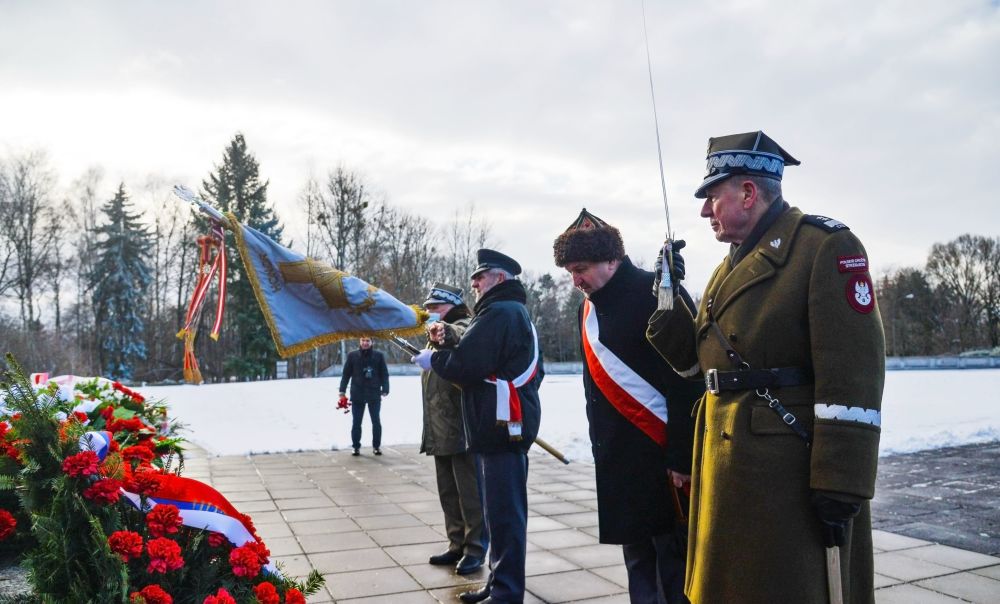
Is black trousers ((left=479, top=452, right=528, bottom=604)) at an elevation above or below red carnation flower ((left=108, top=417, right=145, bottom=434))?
below

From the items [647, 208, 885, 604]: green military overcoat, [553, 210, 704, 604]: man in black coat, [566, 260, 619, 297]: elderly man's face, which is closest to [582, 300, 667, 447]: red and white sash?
[553, 210, 704, 604]: man in black coat

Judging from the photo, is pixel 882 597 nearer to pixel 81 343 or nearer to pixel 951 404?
pixel 951 404

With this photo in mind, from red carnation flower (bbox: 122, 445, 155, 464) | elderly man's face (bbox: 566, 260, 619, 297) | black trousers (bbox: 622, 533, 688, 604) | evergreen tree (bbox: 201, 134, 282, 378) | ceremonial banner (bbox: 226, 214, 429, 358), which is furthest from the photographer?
evergreen tree (bbox: 201, 134, 282, 378)

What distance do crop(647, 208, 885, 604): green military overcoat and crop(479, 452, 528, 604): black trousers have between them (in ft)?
5.34

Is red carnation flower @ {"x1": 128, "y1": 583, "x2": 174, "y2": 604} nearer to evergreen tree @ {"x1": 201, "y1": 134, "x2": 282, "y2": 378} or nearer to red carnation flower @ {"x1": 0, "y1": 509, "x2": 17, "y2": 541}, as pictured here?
red carnation flower @ {"x1": 0, "y1": 509, "x2": 17, "y2": 541}

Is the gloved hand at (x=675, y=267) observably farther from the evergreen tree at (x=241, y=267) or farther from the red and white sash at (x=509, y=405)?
the evergreen tree at (x=241, y=267)

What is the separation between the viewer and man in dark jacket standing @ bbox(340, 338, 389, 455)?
10852 mm

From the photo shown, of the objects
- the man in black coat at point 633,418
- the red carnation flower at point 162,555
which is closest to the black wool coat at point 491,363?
the man in black coat at point 633,418

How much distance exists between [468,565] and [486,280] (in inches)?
80.4

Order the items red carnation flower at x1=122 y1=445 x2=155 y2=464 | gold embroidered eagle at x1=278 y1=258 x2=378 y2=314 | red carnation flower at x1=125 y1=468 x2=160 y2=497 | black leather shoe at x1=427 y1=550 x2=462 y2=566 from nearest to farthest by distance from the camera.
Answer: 1. red carnation flower at x1=125 y1=468 x2=160 y2=497
2. red carnation flower at x1=122 y1=445 x2=155 y2=464
3. gold embroidered eagle at x1=278 y1=258 x2=378 y2=314
4. black leather shoe at x1=427 y1=550 x2=462 y2=566

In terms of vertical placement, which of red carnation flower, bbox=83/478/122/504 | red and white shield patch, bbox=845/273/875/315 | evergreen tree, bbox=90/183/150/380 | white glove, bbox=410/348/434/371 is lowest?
red carnation flower, bbox=83/478/122/504

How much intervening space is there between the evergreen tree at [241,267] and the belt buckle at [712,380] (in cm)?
4030

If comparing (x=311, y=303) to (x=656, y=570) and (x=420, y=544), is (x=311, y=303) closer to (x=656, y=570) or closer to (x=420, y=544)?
(x=420, y=544)

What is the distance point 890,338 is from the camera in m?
69.9
